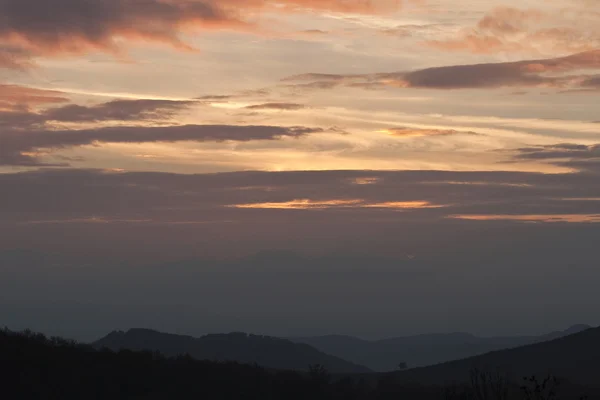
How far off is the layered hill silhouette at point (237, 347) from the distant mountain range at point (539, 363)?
46961mm

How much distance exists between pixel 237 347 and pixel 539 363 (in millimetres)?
73201

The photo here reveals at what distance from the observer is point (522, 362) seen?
8756 cm

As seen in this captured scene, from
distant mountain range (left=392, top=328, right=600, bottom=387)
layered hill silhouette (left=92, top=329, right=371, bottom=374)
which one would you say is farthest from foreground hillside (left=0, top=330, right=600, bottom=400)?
layered hill silhouette (left=92, top=329, right=371, bottom=374)

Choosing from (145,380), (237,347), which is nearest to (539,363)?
(145,380)

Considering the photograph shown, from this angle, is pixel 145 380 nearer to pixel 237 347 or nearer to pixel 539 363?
pixel 539 363

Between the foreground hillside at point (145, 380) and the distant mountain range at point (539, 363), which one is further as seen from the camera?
the distant mountain range at point (539, 363)

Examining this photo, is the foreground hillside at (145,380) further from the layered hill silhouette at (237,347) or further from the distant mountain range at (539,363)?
the layered hill silhouette at (237,347)

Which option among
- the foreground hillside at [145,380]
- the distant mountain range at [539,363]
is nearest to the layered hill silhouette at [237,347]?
the distant mountain range at [539,363]

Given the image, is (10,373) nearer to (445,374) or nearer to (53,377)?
(53,377)

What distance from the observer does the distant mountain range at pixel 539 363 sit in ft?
257

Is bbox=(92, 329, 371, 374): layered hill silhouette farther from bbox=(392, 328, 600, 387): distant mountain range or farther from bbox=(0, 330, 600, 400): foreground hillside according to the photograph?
bbox=(0, 330, 600, 400): foreground hillside

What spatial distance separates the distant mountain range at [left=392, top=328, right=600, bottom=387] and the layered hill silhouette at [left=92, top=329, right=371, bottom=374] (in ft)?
154

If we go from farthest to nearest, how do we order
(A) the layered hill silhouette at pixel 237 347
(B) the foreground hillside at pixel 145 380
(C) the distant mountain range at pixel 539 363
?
(A) the layered hill silhouette at pixel 237 347, (C) the distant mountain range at pixel 539 363, (B) the foreground hillside at pixel 145 380

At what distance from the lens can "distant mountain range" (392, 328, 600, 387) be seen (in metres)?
78.2
